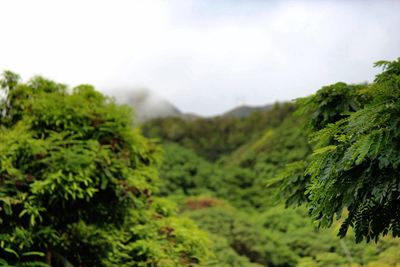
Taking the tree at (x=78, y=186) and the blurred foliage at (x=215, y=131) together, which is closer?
the tree at (x=78, y=186)

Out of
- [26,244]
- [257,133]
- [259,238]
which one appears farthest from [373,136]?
[257,133]

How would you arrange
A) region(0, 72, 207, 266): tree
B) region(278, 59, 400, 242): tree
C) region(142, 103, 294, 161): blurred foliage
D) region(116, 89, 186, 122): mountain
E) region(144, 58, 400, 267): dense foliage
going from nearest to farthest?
1. region(278, 59, 400, 242): tree
2. region(144, 58, 400, 267): dense foliage
3. region(0, 72, 207, 266): tree
4. region(142, 103, 294, 161): blurred foliage
5. region(116, 89, 186, 122): mountain

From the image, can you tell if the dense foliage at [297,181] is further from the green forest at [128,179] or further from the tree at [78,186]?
the tree at [78,186]

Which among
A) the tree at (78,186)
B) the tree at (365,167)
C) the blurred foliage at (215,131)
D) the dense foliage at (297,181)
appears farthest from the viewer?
the blurred foliage at (215,131)

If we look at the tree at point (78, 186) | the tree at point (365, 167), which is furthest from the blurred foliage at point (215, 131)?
the tree at point (365, 167)

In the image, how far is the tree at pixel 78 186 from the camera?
5.38 meters

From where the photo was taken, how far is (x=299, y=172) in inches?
187

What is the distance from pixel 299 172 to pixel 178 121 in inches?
1930

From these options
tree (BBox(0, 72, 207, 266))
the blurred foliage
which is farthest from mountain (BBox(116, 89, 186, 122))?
tree (BBox(0, 72, 207, 266))

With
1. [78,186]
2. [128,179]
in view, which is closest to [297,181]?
[128,179]

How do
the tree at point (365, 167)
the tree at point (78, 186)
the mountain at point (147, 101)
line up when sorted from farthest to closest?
the mountain at point (147, 101) < the tree at point (78, 186) < the tree at point (365, 167)

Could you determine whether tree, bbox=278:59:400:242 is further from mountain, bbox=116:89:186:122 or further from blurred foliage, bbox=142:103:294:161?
mountain, bbox=116:89:186:122

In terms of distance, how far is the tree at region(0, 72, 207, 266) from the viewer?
5.38 meters

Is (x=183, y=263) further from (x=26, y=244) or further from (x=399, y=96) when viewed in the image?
(x=399, y=96)
